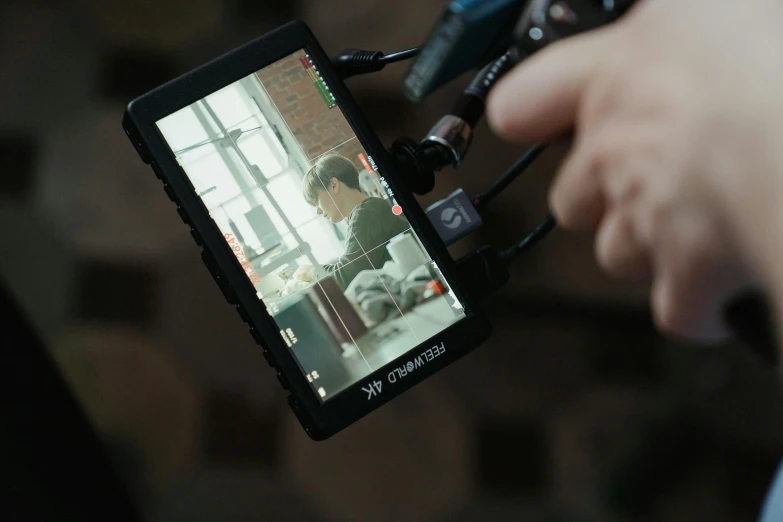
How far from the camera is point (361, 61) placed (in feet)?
2.61

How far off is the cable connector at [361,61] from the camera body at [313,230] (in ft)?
0.14

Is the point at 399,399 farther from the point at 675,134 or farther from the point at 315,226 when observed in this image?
the point at 675,134

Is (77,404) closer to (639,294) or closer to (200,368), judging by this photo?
(200,368)

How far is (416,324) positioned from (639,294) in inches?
21.0

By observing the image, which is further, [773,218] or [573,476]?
[573,476]

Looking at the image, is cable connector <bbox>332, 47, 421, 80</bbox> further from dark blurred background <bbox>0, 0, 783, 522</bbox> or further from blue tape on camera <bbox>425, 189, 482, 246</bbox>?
dark blurred background <bbox>0, 0, 783, 522</bbox>

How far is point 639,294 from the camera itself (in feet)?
3.76

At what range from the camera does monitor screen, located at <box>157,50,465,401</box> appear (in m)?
0.74

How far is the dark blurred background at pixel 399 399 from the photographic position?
1.13 m

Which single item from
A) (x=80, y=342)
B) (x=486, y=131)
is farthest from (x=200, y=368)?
(x=486, y=131)

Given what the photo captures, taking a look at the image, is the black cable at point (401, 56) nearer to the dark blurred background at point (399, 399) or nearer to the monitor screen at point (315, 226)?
the monitor screen at point (315, 226)

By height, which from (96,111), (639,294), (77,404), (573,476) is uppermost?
(96,111)

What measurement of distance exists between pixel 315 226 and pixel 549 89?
40cm

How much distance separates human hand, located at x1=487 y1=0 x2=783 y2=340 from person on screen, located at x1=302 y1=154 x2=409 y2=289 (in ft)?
1.08
